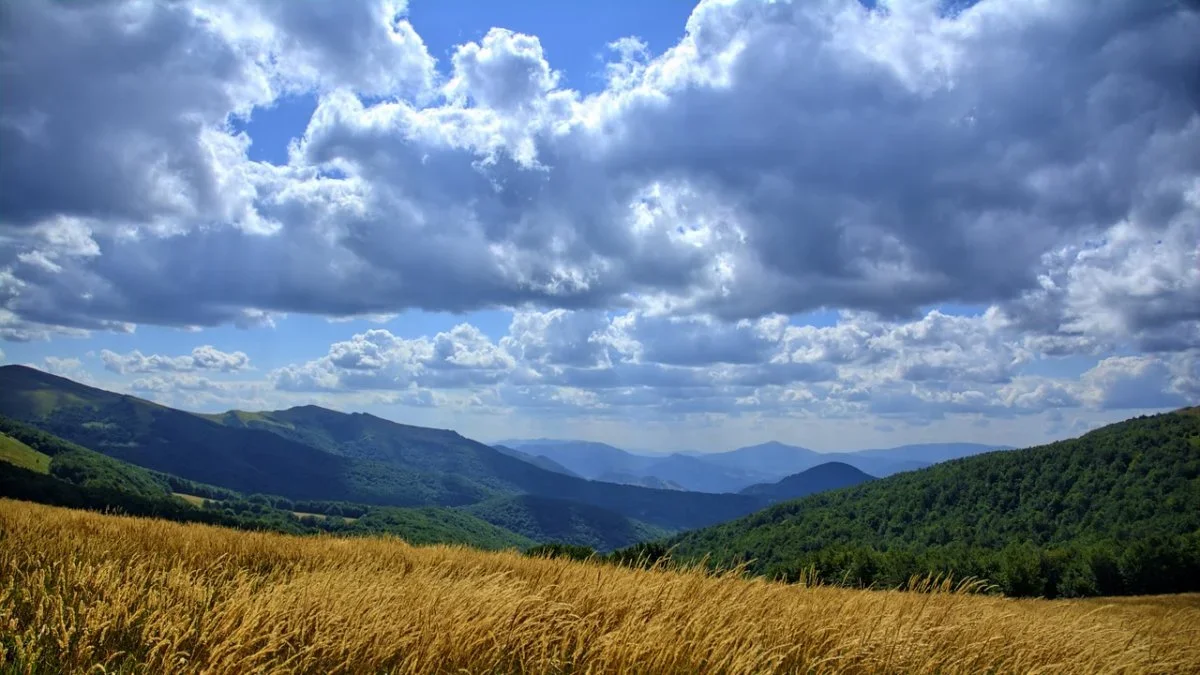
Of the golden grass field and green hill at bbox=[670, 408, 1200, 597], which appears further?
green hill at bbox=[670, 408, 1200, 597]

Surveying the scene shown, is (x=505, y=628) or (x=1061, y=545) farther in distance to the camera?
(x=1061, y=545)

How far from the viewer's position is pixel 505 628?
529 cm

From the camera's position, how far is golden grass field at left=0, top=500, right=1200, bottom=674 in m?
4.50

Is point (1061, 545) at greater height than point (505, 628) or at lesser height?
lesser

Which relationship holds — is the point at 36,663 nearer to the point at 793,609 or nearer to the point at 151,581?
the point at 151,581

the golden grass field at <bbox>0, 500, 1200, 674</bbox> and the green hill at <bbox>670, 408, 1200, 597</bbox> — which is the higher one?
the golden grass field at <bbox>0, 500, 1200, 674</bbox>

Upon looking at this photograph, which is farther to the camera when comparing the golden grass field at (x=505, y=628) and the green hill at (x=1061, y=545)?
the green hill at (x=1061, y=545)

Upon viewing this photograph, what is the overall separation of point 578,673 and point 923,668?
8.43ft

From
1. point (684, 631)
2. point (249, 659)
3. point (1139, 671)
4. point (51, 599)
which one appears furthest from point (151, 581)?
point (1139, 671)

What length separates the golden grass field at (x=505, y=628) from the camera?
450 centimetres

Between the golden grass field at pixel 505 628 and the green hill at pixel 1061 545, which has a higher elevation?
the golden grass field at pixel 505 628

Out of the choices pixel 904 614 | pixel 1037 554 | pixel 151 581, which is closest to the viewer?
pixel 151 581

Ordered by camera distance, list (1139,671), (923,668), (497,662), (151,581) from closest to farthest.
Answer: (497,662) < (923,668) < (1139,671) < (151,581)

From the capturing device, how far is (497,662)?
4797 millimetres
